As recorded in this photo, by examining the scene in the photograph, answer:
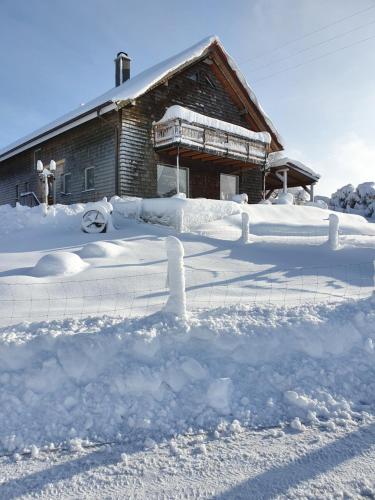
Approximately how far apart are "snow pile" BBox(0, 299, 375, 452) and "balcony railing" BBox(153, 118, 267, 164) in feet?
39.5

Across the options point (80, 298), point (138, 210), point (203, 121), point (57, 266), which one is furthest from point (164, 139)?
point (80, 298)

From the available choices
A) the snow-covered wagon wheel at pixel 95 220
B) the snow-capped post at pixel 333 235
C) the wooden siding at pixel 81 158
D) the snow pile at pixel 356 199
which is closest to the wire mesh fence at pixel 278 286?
the snow-capped post at pixel 333 235

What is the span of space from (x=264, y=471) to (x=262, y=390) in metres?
0.91

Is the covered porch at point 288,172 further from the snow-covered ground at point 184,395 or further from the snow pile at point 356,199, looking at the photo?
the snow-covered ground at point 184,395

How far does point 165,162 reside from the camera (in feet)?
53.1

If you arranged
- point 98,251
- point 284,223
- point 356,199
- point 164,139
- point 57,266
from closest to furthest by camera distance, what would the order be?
1. point 57,266
2. point 98,251
3. point 284,223
4. point 164,139
5. point 356,199

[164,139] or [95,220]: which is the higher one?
[164,139]

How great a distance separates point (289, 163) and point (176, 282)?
17.4 meters

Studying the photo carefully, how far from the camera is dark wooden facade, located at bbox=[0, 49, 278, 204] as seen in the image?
14.7 metres

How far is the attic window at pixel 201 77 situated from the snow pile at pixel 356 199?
18.1m

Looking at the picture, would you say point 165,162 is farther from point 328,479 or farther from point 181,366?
point 328,479

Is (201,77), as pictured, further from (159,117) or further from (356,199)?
(356,199)

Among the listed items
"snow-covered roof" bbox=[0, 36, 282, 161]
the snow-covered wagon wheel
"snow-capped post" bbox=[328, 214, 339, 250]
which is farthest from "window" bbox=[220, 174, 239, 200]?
"snow-capped post" bbox=[328, 214, 339, 250]

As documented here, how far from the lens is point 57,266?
253 inches
